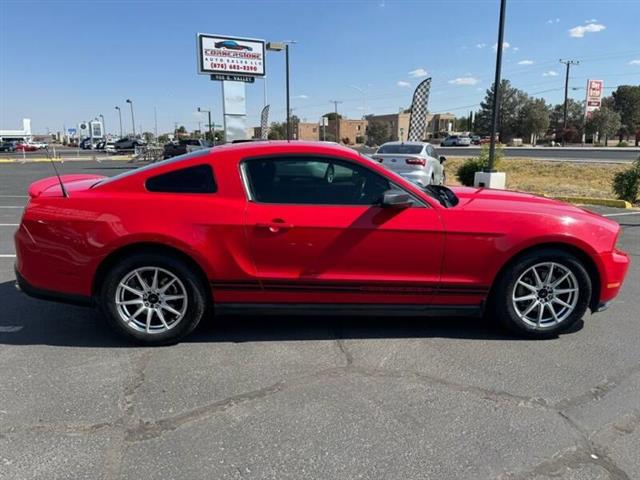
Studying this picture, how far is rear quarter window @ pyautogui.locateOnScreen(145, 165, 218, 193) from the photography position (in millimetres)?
3758

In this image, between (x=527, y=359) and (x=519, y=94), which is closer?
(x=527, y=359)

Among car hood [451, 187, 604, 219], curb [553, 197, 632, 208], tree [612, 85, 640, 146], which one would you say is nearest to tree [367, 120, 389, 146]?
tree [612, 85, 640, 146]

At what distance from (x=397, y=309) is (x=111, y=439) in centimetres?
218

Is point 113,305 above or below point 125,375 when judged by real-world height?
above

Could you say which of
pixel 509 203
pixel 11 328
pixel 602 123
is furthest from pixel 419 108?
pixel 602 123

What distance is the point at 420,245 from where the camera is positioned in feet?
12.2

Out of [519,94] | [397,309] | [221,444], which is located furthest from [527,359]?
[519,94]

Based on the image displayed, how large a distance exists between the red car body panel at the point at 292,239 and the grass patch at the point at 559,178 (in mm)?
10545

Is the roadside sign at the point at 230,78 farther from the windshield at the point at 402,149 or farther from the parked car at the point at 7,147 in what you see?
the parked car at the point at 7,147

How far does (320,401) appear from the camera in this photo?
3031 millimetres

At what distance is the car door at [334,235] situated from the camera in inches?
144

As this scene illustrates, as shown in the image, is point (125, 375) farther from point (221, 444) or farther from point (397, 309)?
point (397, 309)

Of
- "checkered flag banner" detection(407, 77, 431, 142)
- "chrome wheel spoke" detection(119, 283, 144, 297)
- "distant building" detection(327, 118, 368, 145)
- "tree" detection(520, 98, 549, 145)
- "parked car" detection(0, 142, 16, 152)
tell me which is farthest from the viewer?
"distant building" detection(327, 118, 368, 145)

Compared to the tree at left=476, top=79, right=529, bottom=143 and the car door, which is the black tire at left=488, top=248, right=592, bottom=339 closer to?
the car door
